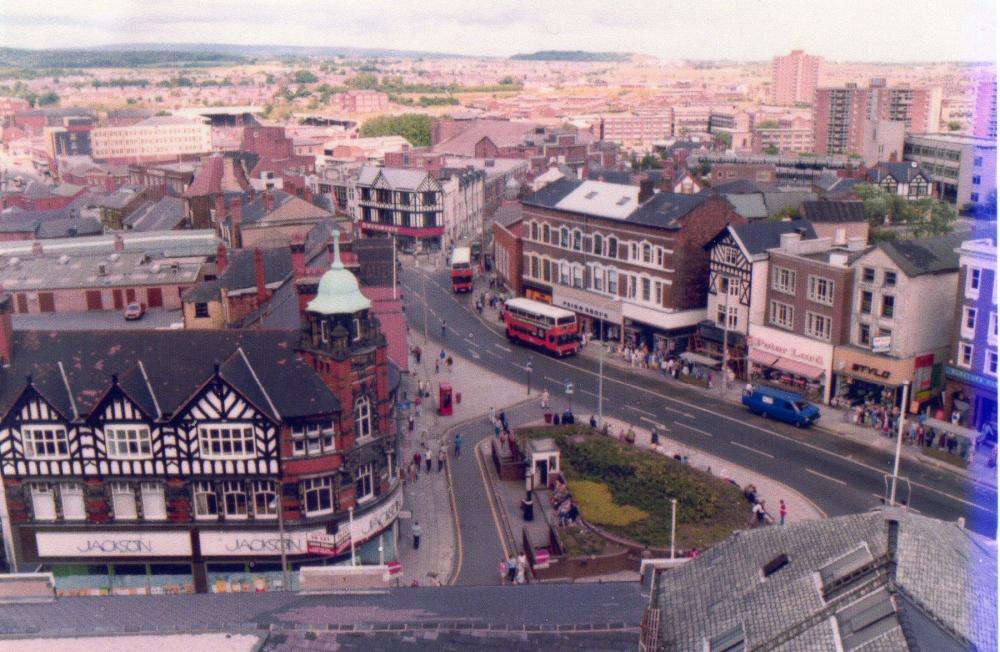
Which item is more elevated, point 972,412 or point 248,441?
point 248,441

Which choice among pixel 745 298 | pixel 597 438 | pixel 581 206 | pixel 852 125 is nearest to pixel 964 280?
pixel 745 298

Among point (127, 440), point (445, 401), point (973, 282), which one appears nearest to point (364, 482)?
point (127, 440)

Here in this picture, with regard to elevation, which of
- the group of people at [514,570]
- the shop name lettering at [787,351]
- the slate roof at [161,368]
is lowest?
the group of people at [514,570]

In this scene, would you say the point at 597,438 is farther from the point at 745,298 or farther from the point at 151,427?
the point at 151,427

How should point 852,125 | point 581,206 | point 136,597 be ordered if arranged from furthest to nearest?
1. point 852,125
2. point 581,206
3. point 136,597

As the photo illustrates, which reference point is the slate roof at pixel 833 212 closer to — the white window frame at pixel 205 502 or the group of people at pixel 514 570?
the group of people at pixel 514 570

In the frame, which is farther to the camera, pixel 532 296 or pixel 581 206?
pixel 532 296

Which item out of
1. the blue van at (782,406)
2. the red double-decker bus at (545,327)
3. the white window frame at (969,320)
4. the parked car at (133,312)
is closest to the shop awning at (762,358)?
the blue van at (782,406)
